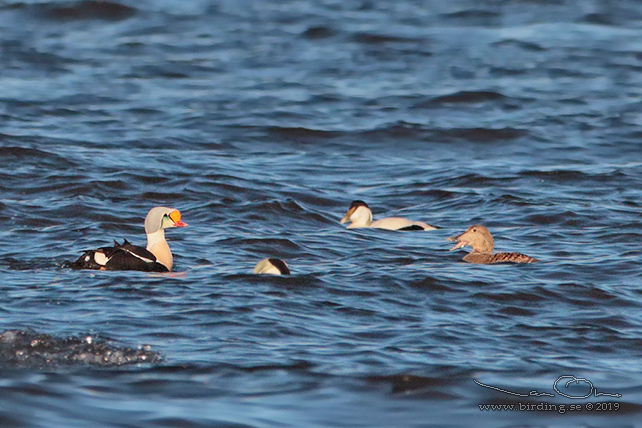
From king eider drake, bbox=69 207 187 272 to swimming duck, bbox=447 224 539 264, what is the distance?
2849mm

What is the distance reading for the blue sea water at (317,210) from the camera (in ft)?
24.5

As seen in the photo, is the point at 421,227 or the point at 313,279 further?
the point at 421,227

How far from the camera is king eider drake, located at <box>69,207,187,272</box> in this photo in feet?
33.8

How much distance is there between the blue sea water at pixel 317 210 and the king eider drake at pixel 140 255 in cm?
14

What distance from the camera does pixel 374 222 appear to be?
13062 millimetres

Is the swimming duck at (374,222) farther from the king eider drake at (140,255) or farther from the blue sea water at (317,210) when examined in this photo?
the king eider drake at (140,255)

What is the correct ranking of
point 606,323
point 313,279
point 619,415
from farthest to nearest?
point 313,279 → point 606,323 → point 619,415

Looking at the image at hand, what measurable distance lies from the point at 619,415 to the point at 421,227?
5817 mm

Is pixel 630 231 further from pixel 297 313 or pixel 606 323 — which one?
pixel 297 313

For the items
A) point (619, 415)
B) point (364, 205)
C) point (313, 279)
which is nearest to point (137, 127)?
point (364, 205)

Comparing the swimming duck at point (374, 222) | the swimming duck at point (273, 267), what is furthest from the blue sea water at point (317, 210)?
the swimming duck at point (374, 222)

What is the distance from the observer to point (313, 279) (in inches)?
403

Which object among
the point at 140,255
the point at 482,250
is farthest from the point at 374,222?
the point at 140,255

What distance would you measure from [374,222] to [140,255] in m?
3.35
